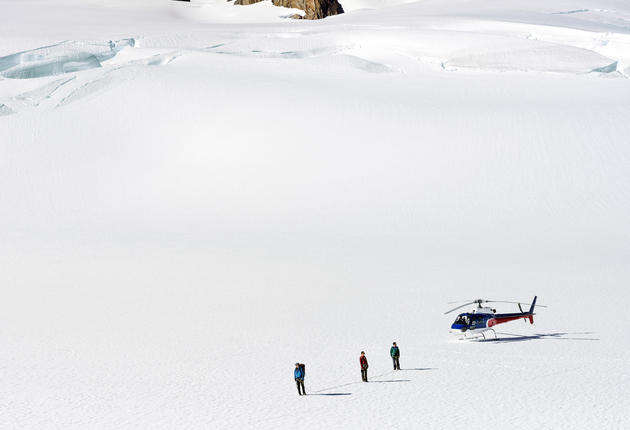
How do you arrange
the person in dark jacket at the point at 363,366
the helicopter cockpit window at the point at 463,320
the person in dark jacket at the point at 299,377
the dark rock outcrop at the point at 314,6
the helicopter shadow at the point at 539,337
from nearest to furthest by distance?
the person in dark jacket at the point at 299,377
the person in dark jacket at the point at 363,366
the helicopter cockpit window at the point at 463,320
the helicopter shadow at the point at 539,337
the dark rock outcrop at the point at 314,6

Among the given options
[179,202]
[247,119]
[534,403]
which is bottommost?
[534,403]

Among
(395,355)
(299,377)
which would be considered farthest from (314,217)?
(299,377)

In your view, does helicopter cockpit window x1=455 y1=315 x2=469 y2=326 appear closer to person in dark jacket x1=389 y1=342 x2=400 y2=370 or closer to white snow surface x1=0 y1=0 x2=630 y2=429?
white snow surface x1=0 y1=0 x2=630 y2=429

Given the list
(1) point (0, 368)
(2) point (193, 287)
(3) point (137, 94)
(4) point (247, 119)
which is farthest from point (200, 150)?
(1) point (0, 368)

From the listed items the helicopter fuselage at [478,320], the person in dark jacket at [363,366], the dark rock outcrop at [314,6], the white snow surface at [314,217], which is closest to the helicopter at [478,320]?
the helicopter fuselage at [478,320]

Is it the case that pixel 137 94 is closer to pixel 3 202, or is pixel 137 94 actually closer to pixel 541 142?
pixel 3 202

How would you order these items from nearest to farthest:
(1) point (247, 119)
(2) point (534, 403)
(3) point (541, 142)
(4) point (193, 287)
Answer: (2) point (534, 403), (4) point (193, 287), (3) point (541, 142), (1) point (247, 119)

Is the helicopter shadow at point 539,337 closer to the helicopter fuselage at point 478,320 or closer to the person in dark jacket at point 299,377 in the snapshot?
the helicopter fuselage at point 478,320
